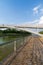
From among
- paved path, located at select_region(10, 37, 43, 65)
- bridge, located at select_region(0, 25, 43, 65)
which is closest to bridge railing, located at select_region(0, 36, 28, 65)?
bridge, located at select_region(0, 25, 43, 65)

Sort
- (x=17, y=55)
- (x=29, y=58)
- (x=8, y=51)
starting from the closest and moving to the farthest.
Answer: (x=29, y=58) → (x=17, y=55) → (x=8, y=51)

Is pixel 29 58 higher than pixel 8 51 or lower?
higher

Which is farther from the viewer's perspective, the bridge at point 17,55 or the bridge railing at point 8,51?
the bridge railing at point 8,51

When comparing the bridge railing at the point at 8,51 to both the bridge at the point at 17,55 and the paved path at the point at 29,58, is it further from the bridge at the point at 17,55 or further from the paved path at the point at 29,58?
the paved path at the point at 29,58

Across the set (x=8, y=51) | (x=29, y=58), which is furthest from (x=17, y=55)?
(x=8, y=51)

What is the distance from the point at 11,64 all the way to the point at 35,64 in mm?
770

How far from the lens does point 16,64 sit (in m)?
5.66

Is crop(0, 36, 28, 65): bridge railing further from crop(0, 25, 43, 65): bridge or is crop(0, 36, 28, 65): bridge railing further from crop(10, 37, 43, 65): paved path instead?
crop(10, 37, 43, 65): paved path

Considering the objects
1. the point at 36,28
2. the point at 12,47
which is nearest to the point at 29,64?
the point at 12,47

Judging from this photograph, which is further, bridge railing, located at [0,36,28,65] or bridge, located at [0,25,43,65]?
bridge railing, located at [0,36,28,65]

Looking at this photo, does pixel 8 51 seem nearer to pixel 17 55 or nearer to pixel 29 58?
pixel 17 55

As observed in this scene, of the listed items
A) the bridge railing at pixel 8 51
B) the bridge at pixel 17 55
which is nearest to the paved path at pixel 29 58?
the bridge at pixel 17 55

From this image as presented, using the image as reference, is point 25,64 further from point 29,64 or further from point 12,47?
point 12,47

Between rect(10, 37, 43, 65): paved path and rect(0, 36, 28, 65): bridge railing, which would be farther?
rect(0, 36, 28, 65): bridge railing
